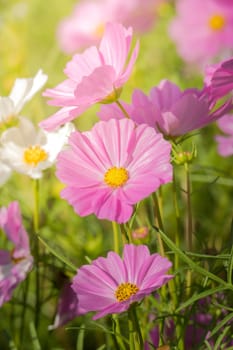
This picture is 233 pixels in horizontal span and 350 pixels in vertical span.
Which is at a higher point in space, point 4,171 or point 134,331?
point 4,171

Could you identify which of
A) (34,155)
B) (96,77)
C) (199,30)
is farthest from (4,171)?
(199,30)

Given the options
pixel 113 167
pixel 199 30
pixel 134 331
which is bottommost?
pixel 134 331

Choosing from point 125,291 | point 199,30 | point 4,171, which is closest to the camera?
point 125,291

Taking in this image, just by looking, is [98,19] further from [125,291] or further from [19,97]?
[125,291]

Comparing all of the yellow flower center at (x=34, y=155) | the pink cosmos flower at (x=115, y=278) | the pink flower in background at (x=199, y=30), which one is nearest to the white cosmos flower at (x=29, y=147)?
the yellow flower center at (x=34, y=155)

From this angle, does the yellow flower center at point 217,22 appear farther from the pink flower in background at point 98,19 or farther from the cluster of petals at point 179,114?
the cluster of petals at point 179,114

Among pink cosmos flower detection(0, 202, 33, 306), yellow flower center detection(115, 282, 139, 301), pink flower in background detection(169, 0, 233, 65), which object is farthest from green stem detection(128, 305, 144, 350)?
pink flower in background detection(169, 0, 233, 65)
